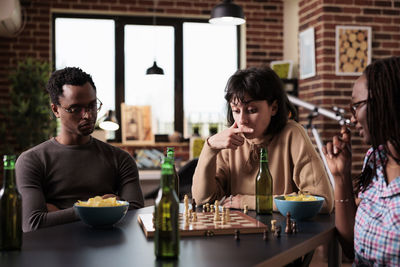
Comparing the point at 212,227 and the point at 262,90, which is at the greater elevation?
the point at 262,90

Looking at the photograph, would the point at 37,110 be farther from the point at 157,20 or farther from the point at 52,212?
the point at 52,212

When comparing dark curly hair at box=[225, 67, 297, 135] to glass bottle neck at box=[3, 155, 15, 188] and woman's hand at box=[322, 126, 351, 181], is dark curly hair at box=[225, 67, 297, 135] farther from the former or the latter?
glass bottle neck at box=[3, 155, 15, 188]

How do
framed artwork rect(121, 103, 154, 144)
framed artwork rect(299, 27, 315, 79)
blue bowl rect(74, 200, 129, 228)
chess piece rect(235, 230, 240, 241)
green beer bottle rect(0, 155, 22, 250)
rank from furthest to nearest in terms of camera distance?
1. framed artwork rect(121, 103, 154, 144)
2. framed artwork rect(299, 27, 315, 79)
3. blue bowl rect(74, 200, 129, 228)
4. chess piece rect(235, 230, 240, 241)
5. green beer bottle rect(0, 155, 22, 250)

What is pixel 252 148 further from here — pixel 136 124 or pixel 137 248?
pixel 136 124

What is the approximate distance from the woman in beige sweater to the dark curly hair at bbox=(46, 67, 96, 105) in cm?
59

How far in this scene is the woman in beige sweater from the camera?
6.15 ft

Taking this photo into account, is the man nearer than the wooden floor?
Yes

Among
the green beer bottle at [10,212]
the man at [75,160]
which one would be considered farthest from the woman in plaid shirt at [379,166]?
the man at [75,160]

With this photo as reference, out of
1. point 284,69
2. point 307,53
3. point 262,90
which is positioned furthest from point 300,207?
point 284,69

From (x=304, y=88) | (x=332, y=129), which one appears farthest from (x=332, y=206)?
(x=304, y=88)

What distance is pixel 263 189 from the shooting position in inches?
68.0

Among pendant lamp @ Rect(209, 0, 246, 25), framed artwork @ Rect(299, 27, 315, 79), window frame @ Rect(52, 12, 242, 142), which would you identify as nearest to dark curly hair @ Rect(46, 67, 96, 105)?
pendant lamp @ Rect(209, 0, 246, 25)

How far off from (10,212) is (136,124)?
4345 mm

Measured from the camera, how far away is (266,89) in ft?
6.53
